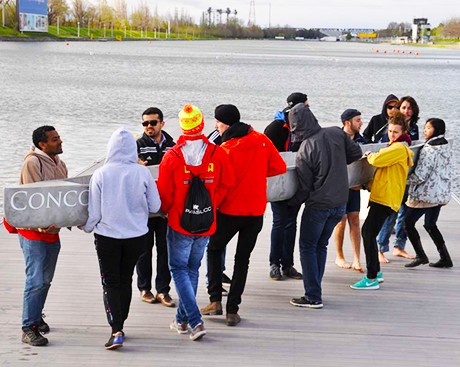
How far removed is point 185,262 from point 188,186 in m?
0.55

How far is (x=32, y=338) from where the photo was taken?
18.2 ft

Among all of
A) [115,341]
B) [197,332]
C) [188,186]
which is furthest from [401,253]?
[115,341]

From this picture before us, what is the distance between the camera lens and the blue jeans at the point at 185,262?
18.5 feet

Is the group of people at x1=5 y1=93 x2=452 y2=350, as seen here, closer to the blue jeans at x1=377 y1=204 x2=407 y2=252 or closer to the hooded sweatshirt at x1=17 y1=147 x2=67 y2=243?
the hooded sweatshirt at x1=17 y1=147 x2=67 y2=243

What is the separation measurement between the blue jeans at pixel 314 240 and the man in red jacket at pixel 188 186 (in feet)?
3.08

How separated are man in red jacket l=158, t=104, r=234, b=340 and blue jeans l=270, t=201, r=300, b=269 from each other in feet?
4.52

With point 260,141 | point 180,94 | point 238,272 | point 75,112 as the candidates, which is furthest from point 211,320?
point 180,94

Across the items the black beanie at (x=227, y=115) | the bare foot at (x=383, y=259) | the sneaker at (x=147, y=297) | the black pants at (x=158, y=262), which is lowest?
the bare foot at (x=383, y=259)

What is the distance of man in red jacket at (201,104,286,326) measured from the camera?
5.95m

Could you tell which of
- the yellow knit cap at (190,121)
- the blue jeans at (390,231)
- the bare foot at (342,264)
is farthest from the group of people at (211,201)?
the blue jeans at (390,231)

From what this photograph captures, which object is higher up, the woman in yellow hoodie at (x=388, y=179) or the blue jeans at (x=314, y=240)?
the woman in yellow hoodie at (x=388, y=179)

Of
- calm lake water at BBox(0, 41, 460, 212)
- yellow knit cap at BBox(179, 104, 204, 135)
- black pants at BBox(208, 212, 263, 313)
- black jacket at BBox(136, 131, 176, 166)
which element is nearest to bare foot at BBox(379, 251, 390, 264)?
black pants at BBox(208, 212, 263, 313)

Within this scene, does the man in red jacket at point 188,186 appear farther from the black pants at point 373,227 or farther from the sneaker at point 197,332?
the black pants at point 373,227

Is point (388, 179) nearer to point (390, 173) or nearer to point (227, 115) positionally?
point (390, 173)
